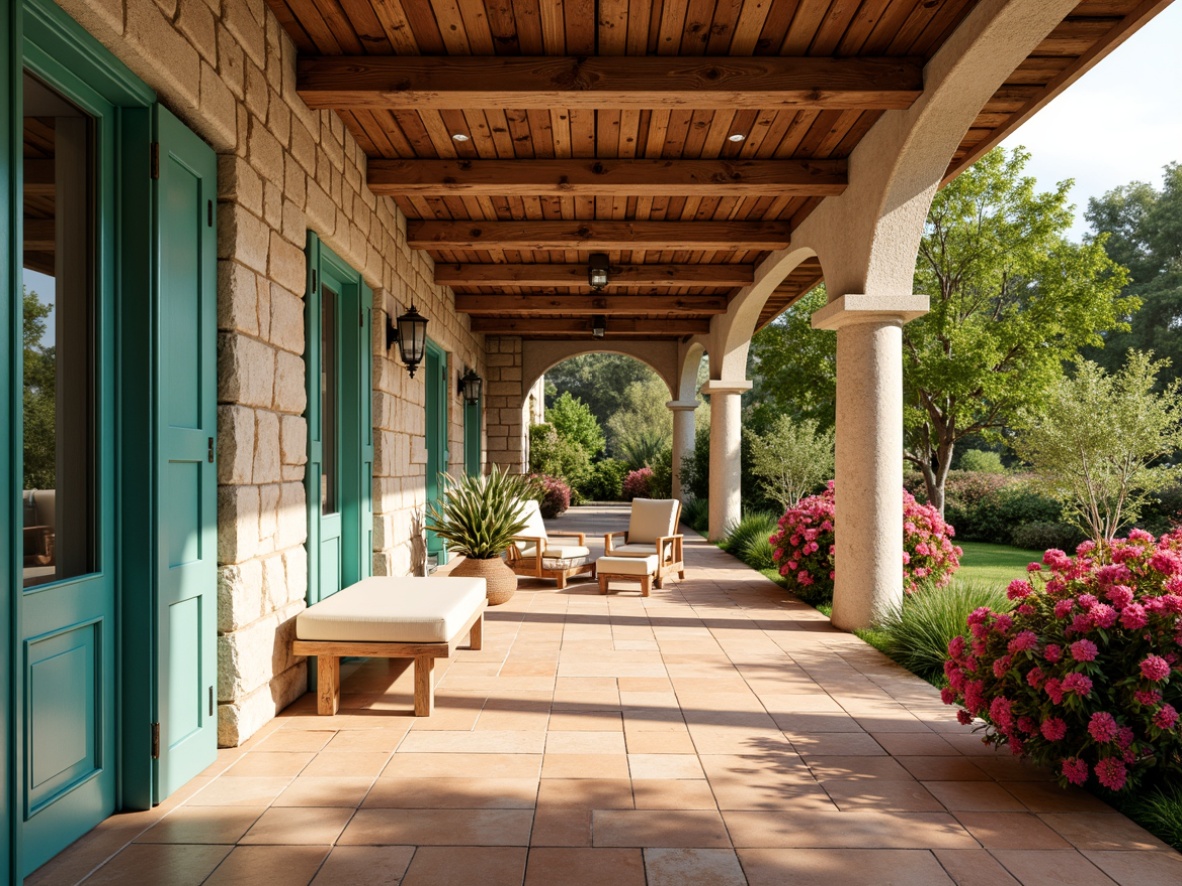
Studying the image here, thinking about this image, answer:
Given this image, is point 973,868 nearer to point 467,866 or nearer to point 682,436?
point 467,866

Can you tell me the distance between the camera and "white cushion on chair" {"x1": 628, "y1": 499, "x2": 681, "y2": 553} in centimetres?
859

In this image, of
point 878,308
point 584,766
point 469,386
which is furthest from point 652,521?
point 584,766

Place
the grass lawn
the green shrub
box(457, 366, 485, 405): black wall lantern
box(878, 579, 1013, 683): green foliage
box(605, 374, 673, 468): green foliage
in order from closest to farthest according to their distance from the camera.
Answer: box(878, 579, 1013, 683): green foliage < the grass lawn < box(457, 366, 485, 405): black wall lantern < the green shrub < box(605, 374, 673, 468): green foliage

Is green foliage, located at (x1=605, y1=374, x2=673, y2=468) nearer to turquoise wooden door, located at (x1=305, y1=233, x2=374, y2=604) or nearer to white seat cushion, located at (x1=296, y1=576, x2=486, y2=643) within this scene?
turquoise wooden door, located at (x1=305, y1=233, x2=374, y2=604)

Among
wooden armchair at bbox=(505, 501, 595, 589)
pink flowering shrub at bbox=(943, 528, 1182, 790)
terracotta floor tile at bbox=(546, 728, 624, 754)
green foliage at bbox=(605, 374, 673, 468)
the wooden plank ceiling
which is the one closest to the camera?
pink flowering shrub at bbox=(943, 528, 1182, 790)

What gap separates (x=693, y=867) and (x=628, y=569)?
5.03 metres

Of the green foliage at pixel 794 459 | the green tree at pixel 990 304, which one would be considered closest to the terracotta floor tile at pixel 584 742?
the green foliage at pixel 794 459

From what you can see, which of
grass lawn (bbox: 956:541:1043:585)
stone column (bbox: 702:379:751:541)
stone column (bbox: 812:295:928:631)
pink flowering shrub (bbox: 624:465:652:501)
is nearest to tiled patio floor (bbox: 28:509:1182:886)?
stone column (bbox: 812:295:928:631)

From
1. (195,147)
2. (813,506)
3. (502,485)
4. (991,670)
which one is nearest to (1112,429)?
(813,506)

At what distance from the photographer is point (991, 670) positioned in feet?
10.6

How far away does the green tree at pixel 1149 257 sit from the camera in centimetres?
2258

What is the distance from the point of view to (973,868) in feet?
8.02

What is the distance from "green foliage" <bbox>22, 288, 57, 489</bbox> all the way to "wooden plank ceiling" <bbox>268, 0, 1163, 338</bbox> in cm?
202

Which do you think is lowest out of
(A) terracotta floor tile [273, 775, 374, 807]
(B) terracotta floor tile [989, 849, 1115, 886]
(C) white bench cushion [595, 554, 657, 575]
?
(B) terracotta floor tile [989, 849, 1115, 886]
